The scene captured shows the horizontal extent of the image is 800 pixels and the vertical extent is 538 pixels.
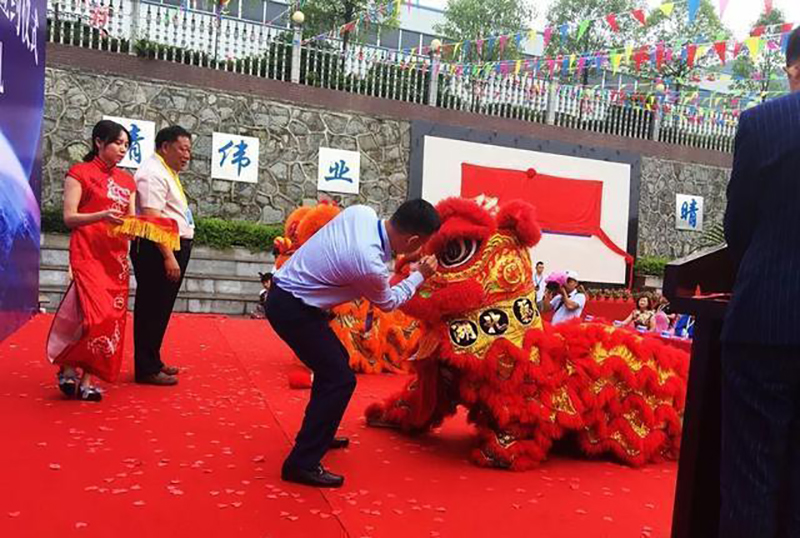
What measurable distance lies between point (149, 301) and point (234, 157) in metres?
5.72

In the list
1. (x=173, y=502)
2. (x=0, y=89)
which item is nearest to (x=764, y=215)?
(x=173, y=502)

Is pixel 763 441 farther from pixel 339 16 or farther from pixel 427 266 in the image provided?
pixel 339 16

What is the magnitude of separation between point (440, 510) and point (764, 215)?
1368 mm

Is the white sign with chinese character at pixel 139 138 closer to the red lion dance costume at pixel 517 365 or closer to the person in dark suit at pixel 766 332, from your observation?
the red lion dance costume at pixel 517 365

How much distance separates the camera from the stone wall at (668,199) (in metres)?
11.9

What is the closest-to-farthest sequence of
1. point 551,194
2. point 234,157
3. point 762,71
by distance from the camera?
1. point 234,157
2. point 551,194
3. point 762,71

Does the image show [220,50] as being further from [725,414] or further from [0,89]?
[725,414]

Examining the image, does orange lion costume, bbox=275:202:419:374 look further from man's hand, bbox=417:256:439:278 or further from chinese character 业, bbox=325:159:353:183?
chinese character 业, bbox=325:159:353:183

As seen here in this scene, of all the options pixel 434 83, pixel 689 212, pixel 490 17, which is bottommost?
pixel 689 212

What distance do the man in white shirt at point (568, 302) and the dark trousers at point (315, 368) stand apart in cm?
346

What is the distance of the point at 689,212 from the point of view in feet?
40.1

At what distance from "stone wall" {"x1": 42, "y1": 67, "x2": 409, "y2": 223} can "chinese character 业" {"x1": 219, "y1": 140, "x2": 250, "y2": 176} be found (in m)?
0.16

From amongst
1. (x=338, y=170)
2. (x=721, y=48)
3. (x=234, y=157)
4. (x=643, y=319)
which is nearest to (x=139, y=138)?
(x=234, y=157)

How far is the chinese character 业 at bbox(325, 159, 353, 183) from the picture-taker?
9.67 meters
